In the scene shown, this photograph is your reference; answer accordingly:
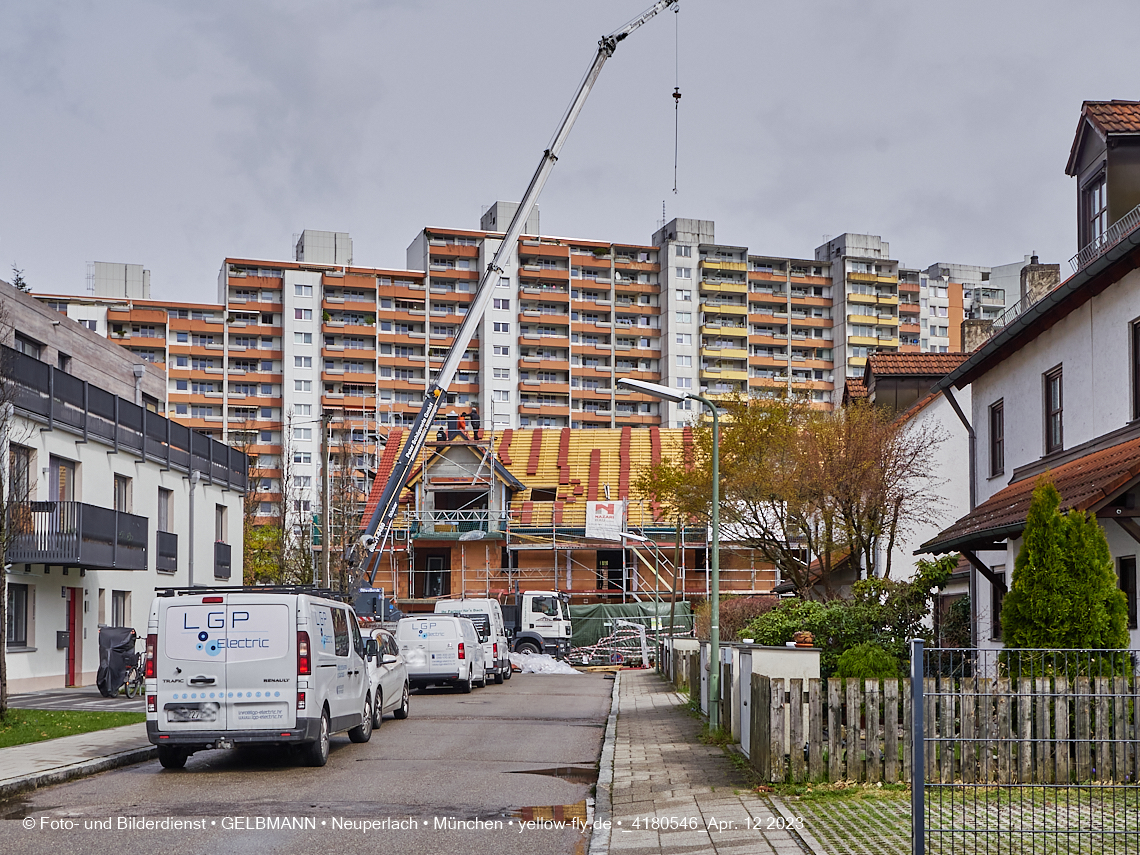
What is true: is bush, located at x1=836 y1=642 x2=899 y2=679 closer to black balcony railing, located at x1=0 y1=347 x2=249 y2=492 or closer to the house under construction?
black balcony railing, located at x1=0 y1=347 x2=249 y2=492

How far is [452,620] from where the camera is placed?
30.6 m

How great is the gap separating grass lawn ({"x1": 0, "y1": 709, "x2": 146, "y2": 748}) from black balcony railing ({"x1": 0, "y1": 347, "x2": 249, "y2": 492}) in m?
5.46

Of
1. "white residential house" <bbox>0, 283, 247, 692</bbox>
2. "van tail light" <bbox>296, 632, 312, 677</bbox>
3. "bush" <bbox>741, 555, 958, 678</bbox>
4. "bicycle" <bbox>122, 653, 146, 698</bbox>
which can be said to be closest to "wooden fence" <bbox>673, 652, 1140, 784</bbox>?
"van tail light" <bbox>296, 632, 312, 677</bbox>

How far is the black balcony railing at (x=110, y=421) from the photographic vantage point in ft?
95.2

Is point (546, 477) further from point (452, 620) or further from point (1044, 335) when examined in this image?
point (1044, 335)

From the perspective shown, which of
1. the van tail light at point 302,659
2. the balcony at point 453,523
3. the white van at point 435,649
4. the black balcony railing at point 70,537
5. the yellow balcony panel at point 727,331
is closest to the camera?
the van tail light at point 302,659

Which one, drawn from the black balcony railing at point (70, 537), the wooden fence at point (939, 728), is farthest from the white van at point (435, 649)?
the wooden fence at point (939, 728)

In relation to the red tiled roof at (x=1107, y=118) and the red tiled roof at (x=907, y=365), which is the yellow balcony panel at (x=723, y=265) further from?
the red tiled roof at (x=1107, y=118)

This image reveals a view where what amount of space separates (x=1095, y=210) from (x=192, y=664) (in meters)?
15.2

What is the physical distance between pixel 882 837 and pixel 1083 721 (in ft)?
11.2

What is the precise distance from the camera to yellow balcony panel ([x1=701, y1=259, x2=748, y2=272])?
116 metres

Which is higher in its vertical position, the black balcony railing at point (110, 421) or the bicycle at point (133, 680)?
the black balcony railing at point (110, 421)

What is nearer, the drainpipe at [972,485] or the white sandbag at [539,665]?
the drainpipe at [972,485]

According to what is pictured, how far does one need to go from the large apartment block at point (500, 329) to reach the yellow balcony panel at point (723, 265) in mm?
166
